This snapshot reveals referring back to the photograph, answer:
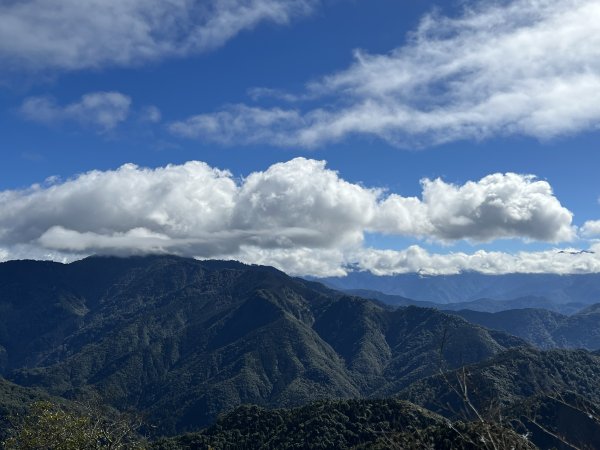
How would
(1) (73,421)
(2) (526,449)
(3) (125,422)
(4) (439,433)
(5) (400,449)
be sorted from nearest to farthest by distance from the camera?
1. (5) (400,449)
2. (2) (526,449)
3. (1) (73,421)
4. (3) (125,422)
5. (4) (439,433)

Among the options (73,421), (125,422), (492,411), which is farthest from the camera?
(125,422)

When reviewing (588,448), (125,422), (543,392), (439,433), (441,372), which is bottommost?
(439,433)

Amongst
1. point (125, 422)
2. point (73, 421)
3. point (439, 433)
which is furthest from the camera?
point (439, 433)

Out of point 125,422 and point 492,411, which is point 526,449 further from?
point 125,422

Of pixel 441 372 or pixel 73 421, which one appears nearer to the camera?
pixel 441 372

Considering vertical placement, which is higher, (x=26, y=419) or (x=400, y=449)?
(x=400, y=449)

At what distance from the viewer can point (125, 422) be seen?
89.4 m

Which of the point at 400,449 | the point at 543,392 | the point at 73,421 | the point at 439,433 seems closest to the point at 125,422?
the point at 73,421

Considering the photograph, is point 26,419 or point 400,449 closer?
point 400,449

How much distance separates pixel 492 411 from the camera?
30.2m

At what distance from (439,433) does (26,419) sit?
15571cm

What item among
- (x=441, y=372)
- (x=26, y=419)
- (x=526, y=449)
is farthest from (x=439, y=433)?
(x=441, y=372)

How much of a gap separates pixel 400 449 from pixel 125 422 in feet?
219

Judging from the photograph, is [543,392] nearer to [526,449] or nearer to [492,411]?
[526,449]
